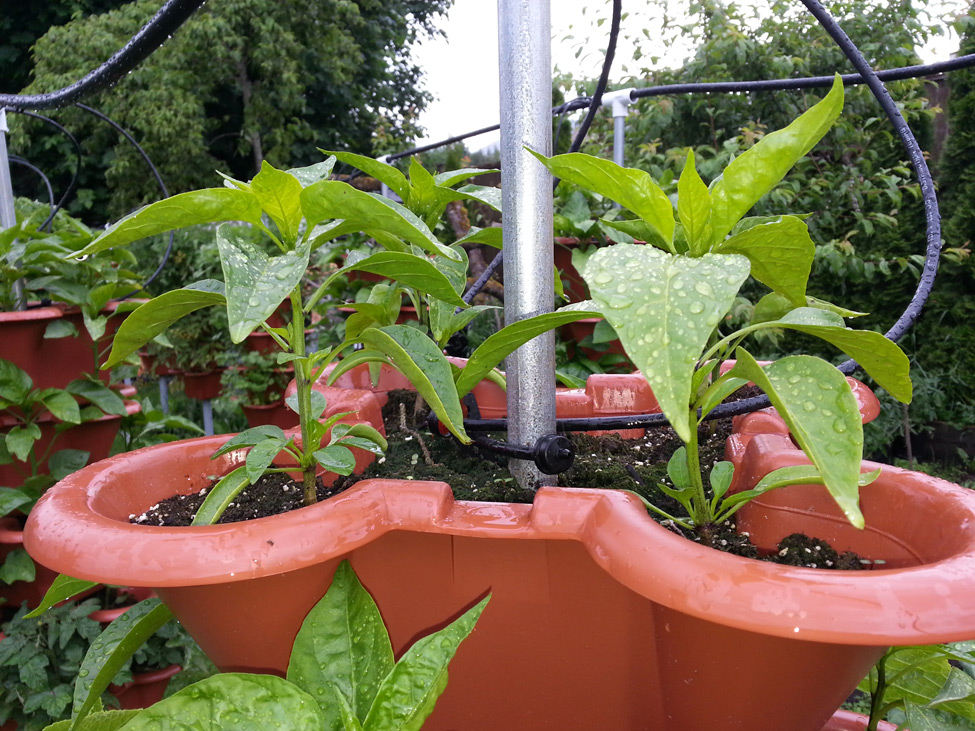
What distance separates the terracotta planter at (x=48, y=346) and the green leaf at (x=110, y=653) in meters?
0.82

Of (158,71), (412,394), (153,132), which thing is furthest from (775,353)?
(158,71)

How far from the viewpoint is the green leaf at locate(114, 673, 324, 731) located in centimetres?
51

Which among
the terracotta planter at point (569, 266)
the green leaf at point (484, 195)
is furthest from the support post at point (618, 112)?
the green leaf at point (484, 195)

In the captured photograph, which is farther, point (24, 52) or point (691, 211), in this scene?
point (24, 52)

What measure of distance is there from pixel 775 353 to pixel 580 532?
8.35ft

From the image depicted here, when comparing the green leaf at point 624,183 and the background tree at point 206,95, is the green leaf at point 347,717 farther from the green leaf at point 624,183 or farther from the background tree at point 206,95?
the background tree at point 206,95

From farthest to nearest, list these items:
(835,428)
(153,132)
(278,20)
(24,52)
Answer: (24,52) < (278,20) < (153,132) < (835,428)

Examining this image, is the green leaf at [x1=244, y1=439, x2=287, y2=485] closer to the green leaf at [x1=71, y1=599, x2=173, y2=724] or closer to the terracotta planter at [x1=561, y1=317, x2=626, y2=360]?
the green leaf at [x1=71, y1=599, x2=173, y2=724]

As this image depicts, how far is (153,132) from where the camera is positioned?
6.81 m

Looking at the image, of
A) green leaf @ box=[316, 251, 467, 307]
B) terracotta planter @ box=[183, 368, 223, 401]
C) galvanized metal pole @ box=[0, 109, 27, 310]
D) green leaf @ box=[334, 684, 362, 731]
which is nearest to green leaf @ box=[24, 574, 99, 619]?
green leaf @ box=[334, 684, 362, 731]

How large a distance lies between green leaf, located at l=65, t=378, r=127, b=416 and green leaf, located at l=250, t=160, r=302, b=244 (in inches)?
40.1

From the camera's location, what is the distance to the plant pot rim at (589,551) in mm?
380

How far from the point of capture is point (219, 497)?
615 mm

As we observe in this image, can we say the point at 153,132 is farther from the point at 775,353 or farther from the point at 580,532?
the point at 580,532
